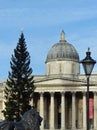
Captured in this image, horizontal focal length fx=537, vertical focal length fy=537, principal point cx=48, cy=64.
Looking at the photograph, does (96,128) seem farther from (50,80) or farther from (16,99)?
(16,99)

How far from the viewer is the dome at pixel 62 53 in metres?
105

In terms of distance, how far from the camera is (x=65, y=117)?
98562 millimetres

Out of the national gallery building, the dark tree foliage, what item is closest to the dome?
the national gallery building

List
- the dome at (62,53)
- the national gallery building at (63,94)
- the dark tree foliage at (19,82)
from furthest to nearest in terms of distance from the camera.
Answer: the dome at (62,53) → the national gallery building at (63,94) → the dark tree foliage at (19,82)

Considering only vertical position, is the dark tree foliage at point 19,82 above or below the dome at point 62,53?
below

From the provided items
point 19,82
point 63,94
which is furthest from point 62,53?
point 19,82

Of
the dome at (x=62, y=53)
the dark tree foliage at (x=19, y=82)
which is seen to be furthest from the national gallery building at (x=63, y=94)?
the dark tree foliage at (x=19, y=82)

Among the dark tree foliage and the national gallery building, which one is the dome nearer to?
the national gallery building

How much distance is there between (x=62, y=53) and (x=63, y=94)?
469 inches

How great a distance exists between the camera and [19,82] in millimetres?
64688

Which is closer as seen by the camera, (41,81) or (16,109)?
(16,109)

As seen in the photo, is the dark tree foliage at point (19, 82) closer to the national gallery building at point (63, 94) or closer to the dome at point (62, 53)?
the national gallery building at point (63, 94)

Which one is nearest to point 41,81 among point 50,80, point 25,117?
point 50,80

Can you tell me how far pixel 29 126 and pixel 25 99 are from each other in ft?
149
